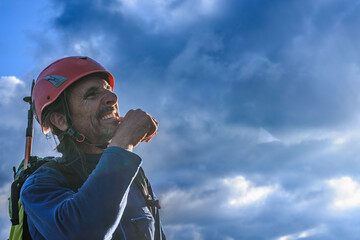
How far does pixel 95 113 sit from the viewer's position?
4.81 m

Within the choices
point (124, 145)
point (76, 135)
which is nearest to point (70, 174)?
point (76, 135)

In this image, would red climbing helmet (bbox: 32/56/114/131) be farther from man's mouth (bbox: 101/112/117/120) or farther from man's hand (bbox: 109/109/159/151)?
man's hand (bbox: 109/109/159/151)

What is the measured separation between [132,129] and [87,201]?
99cm

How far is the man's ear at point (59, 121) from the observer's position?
5105 millimetres

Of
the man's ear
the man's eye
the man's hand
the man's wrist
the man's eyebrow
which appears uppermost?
the man's eyebrow

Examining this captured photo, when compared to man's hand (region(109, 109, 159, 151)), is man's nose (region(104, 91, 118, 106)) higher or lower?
higher

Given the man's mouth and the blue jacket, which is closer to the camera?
the blue jacket

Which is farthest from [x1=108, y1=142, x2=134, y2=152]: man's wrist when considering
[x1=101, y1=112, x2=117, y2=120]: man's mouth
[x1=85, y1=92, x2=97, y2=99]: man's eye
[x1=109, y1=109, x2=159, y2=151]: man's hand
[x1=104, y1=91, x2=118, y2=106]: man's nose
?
[x1=85, y1=92, x2=97, y2=99]: man's eye

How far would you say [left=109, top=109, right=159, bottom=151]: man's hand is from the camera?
3.66 metres

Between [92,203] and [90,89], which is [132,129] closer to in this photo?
[92,203]

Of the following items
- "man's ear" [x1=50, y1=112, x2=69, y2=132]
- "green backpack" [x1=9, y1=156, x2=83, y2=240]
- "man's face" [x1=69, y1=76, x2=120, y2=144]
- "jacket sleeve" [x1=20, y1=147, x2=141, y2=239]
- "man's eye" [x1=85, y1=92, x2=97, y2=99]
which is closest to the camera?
"jacket sleeve" [x1=20, y1=147, x2=141, y2=239]

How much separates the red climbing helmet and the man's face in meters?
0.29

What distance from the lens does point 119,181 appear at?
3.29m

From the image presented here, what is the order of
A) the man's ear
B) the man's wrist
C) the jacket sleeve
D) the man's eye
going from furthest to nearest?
the man's ear
the man's eye
the man's wrist
the jacket sleeve
